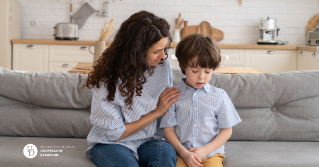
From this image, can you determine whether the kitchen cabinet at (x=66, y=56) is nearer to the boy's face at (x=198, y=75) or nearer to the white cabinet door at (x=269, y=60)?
the white cabinet door at (x=269, y=60)

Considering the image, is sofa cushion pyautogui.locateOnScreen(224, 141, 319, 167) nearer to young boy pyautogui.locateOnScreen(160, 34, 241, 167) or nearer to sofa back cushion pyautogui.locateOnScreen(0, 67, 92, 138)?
young boy pyautogui.locateOnScreen(160, 34, 241, 167)

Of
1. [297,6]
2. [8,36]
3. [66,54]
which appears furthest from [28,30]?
[297,6]

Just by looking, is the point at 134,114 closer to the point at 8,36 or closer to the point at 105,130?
the point at 105,130

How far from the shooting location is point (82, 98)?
199cm

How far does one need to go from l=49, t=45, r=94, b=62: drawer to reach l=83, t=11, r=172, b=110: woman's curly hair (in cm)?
314

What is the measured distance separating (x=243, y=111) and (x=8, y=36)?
3.64 meters

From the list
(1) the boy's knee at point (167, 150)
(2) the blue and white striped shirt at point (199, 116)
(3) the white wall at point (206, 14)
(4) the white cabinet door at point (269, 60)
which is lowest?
(1) the boy's knee at point (167, 150)

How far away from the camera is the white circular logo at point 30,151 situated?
165 centimetres

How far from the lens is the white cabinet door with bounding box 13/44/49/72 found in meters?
4.70

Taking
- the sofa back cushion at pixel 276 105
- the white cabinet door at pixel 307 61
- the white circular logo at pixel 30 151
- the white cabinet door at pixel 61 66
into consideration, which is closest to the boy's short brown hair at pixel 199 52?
the sofa back cushion at pixel 276 105

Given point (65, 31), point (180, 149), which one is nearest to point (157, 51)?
point (180, 149)

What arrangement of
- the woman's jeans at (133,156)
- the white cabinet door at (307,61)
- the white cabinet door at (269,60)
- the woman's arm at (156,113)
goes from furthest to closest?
the white cabinet door at (269,60)
the white cabinet door at (307,61)
the woman's arm at (156,113)
the woman's jeans at (133,156)

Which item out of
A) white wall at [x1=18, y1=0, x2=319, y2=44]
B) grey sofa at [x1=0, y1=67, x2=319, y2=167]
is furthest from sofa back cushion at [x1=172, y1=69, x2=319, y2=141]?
white wall at [x1=18, y1=0, x2=319, y2=44]

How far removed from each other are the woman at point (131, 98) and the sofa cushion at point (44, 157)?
75mm
